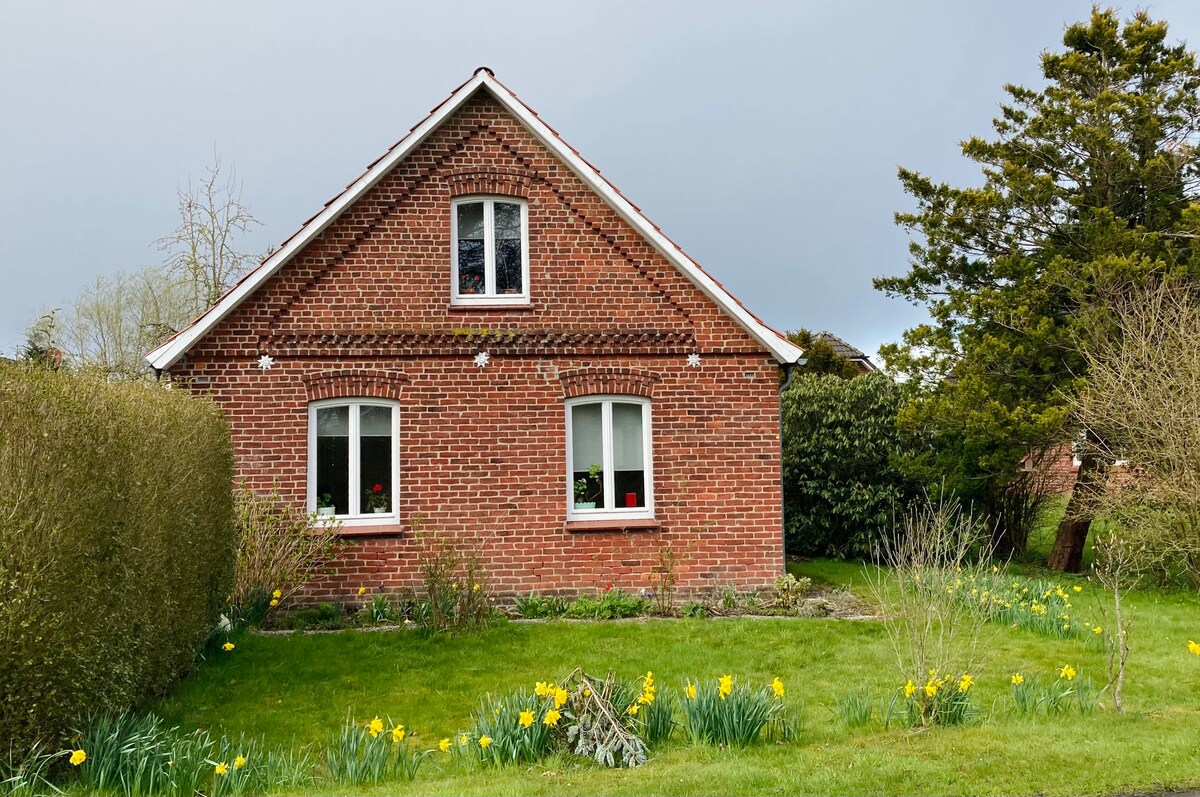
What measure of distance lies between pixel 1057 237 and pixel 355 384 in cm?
1306

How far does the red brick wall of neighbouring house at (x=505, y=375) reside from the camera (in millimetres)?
13094

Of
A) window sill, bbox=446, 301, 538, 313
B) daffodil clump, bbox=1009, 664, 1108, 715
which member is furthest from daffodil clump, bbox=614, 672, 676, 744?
window sill, bbox=446, 301, 538, 313

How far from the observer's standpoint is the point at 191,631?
29.3 feet

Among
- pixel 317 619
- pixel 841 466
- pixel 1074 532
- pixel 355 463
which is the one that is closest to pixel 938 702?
pixel 317 619

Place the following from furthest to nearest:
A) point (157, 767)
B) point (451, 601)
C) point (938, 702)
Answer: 1. point (451, 601)
2. point (938, 702)
3. point (157, 767)

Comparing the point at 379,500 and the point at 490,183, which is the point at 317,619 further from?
the point at 490,183

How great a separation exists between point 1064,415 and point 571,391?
27.7ft

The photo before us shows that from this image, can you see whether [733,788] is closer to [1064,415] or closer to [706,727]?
[706,727]

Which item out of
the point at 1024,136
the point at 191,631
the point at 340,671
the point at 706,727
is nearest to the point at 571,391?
the point at 340,671

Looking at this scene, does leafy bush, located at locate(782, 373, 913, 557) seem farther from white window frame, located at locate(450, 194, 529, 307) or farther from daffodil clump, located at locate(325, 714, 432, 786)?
daffodil clump, located at locate(325, 714, 432, 786)

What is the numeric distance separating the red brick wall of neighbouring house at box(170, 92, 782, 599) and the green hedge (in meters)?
4.62

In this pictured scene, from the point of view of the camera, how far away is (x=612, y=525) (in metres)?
13.3

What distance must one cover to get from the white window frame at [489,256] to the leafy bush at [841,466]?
7.49m

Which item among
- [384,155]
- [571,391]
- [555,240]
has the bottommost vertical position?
[571,391]
